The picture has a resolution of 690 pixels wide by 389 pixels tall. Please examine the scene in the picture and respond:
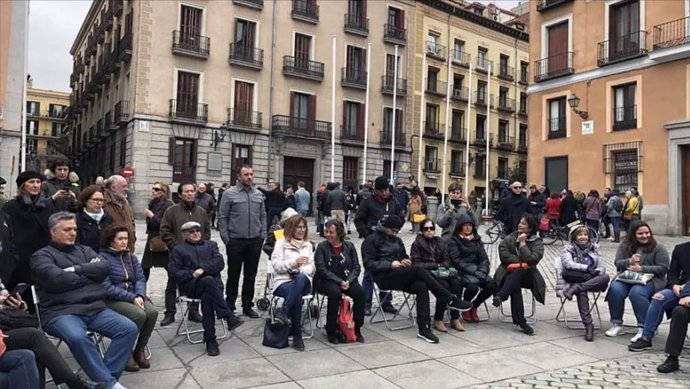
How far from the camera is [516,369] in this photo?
17.0ft

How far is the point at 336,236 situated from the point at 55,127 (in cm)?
8609

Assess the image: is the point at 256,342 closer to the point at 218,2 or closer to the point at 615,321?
the point at 615,321

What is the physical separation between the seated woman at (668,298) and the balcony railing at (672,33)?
17.5 meters

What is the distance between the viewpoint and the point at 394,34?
3600 cm

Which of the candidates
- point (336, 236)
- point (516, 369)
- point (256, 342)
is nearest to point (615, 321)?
point (516, 369)

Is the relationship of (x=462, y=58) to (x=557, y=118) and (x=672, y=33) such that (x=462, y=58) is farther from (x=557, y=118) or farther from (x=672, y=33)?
(x=672, y=33)

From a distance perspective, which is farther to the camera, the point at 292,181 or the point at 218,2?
the point at 292,181

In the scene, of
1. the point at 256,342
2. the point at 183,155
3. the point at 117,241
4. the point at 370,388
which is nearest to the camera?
the point at 370,388

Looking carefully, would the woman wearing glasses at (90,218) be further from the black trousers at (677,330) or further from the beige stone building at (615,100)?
the beige stone building at (615,100)

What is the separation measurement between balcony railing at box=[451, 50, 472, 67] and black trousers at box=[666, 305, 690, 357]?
36.2 metres

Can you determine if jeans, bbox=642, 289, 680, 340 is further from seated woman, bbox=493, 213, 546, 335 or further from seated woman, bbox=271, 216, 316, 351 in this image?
seated woman, bbox=271, 216, 316, 351

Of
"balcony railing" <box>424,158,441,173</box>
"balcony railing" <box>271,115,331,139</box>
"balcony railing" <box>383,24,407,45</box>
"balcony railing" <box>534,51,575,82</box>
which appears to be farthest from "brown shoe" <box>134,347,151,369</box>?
"balcony railing" <box>424,158,441,173</box>

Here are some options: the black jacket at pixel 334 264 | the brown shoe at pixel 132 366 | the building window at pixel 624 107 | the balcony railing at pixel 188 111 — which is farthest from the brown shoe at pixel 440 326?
the balcony railing at pixel 188 111

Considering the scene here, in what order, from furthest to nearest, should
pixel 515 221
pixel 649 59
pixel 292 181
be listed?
pixel 292 181 → pixel 649 59 → pixel 515 221
